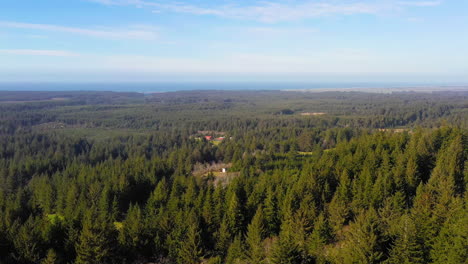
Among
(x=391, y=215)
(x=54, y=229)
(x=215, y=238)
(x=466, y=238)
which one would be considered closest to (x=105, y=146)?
(x=54, y=229)

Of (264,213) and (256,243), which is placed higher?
(256,243)

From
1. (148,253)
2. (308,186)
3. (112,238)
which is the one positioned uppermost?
(308,186)

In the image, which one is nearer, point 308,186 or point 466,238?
point 466,238

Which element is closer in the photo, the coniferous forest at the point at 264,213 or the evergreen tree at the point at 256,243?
the coniferous forest at the point at 264,213

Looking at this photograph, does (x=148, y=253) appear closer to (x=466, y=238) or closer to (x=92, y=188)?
(x=92, y=188)

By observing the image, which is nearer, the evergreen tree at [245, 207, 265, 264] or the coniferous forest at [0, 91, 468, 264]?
the coniferous forest at [0, 91, 468, 264]

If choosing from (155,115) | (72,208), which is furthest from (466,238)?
(155,115)

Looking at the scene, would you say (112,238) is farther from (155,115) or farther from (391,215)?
(155,115)

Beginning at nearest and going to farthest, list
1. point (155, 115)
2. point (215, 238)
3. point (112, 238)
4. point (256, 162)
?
point (112, 238), point (215, 238), point (256, 162), point (155, 115)

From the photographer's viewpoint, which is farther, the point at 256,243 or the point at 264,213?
the point at 264,213

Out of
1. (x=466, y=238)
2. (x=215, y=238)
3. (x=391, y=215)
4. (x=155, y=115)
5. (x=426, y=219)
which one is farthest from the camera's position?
(x=155, y=115)

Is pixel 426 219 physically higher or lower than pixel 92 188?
higher
